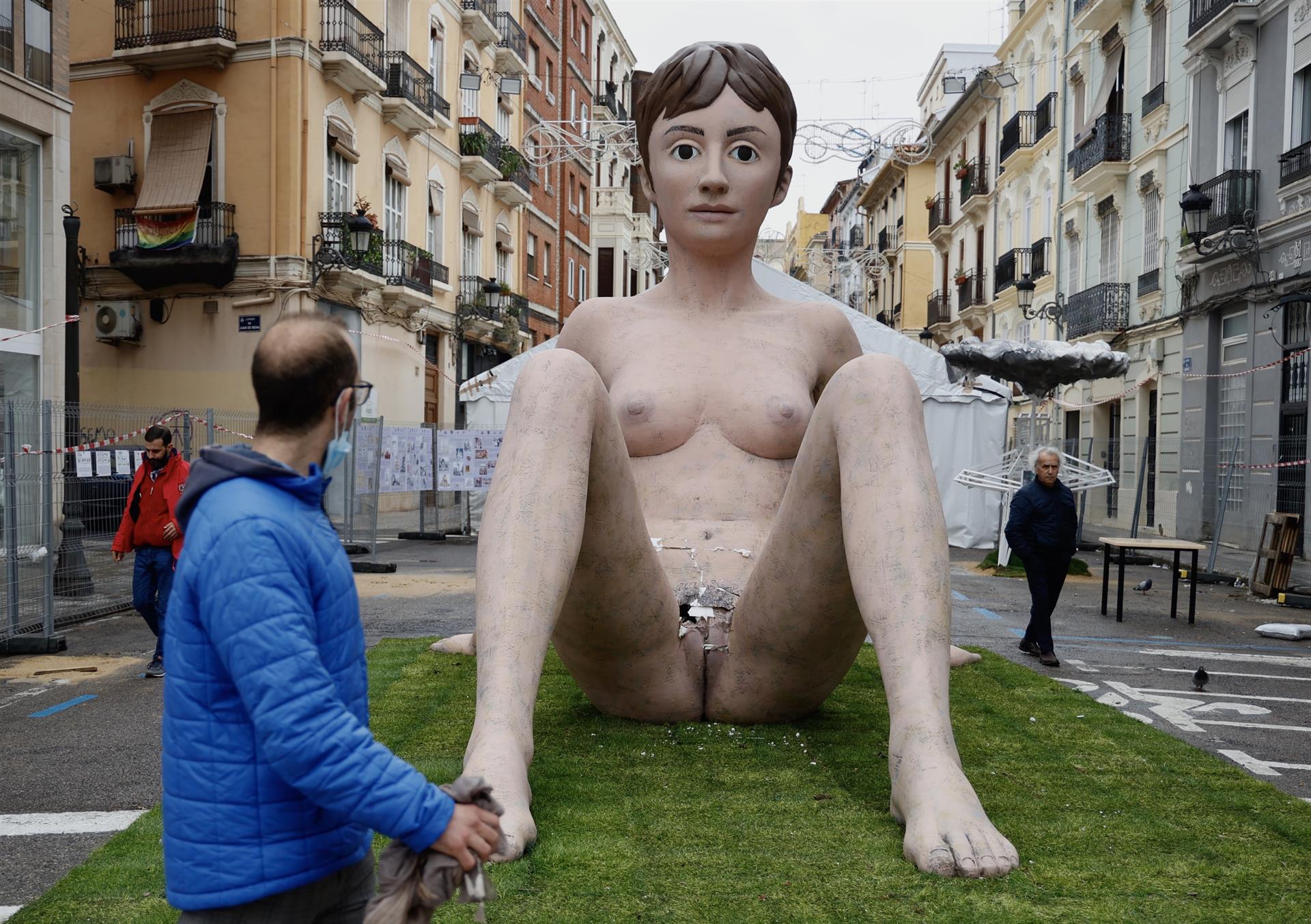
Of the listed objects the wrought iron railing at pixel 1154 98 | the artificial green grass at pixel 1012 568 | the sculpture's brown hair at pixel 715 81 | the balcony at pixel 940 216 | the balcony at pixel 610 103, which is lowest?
the artificial green grass at pixel 1012 568

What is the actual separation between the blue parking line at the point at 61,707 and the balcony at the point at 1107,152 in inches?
825

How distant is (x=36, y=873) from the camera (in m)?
3.03

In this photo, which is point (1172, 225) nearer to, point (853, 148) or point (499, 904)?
point (853, 148)

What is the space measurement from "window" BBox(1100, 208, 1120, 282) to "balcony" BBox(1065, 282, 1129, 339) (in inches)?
17.9

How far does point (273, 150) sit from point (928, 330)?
26477 millimetres

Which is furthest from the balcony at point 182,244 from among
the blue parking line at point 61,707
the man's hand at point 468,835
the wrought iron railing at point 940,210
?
the wrought iron railing at point 940,210

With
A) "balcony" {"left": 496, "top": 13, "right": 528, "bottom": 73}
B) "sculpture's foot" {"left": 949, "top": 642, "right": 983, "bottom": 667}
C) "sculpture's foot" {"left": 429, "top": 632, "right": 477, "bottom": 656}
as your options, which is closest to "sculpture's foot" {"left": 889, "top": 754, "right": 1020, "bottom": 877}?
"sculpture's foot" {"left": 949, "top": 642, "right": 983, "bottom": 667}

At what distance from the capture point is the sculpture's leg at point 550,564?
104 inches

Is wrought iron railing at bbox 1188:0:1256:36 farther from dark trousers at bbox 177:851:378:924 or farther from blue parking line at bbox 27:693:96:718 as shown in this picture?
dark trousers at bbox 177:851:378:924

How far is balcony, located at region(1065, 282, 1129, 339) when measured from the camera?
22016 mm

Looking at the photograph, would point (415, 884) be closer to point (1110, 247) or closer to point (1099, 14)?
point (1110, 247)

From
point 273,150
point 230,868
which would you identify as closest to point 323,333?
point 230,868

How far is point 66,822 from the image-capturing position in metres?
3.54

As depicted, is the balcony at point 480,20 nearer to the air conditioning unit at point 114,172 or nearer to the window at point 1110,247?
the air conditioning unit at point 114,172
